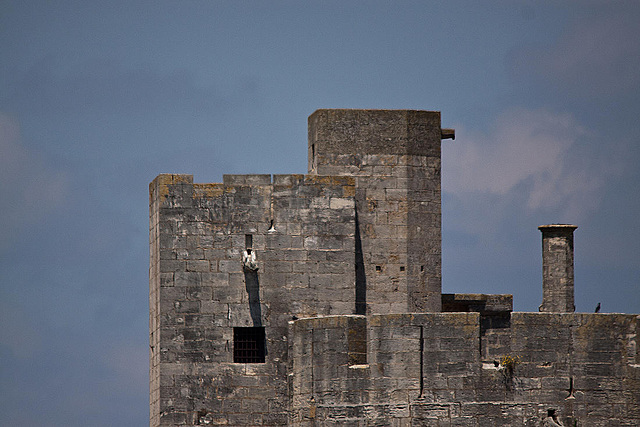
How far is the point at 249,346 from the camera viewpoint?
111 ft

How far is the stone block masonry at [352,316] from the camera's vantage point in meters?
29.5

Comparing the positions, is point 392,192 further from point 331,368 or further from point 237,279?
point 331,368

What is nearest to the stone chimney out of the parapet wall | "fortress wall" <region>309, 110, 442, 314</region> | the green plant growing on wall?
"fortress wall" <region>309, 110, 442, 314</region>

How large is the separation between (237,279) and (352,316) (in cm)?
454

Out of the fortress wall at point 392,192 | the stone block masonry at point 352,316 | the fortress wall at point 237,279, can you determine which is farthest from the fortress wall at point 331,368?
the fortress wall at point 392,192

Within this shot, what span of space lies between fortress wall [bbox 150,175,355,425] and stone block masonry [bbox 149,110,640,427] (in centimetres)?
3

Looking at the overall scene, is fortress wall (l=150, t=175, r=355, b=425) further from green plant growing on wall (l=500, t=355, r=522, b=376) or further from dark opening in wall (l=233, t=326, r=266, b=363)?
green plant growing on wall (l=500, t=355, r=522, b=376)

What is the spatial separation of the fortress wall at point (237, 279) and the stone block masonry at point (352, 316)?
0.03 m

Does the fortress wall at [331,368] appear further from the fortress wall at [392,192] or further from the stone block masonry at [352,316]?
the fortress wall at [392,192]

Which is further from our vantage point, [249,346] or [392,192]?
[392,192]

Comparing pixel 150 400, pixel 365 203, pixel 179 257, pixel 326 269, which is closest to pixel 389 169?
pixel 365 203

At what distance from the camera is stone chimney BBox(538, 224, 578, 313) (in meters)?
39.5

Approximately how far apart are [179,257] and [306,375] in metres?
4.79

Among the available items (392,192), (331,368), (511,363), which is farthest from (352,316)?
(392,192)
